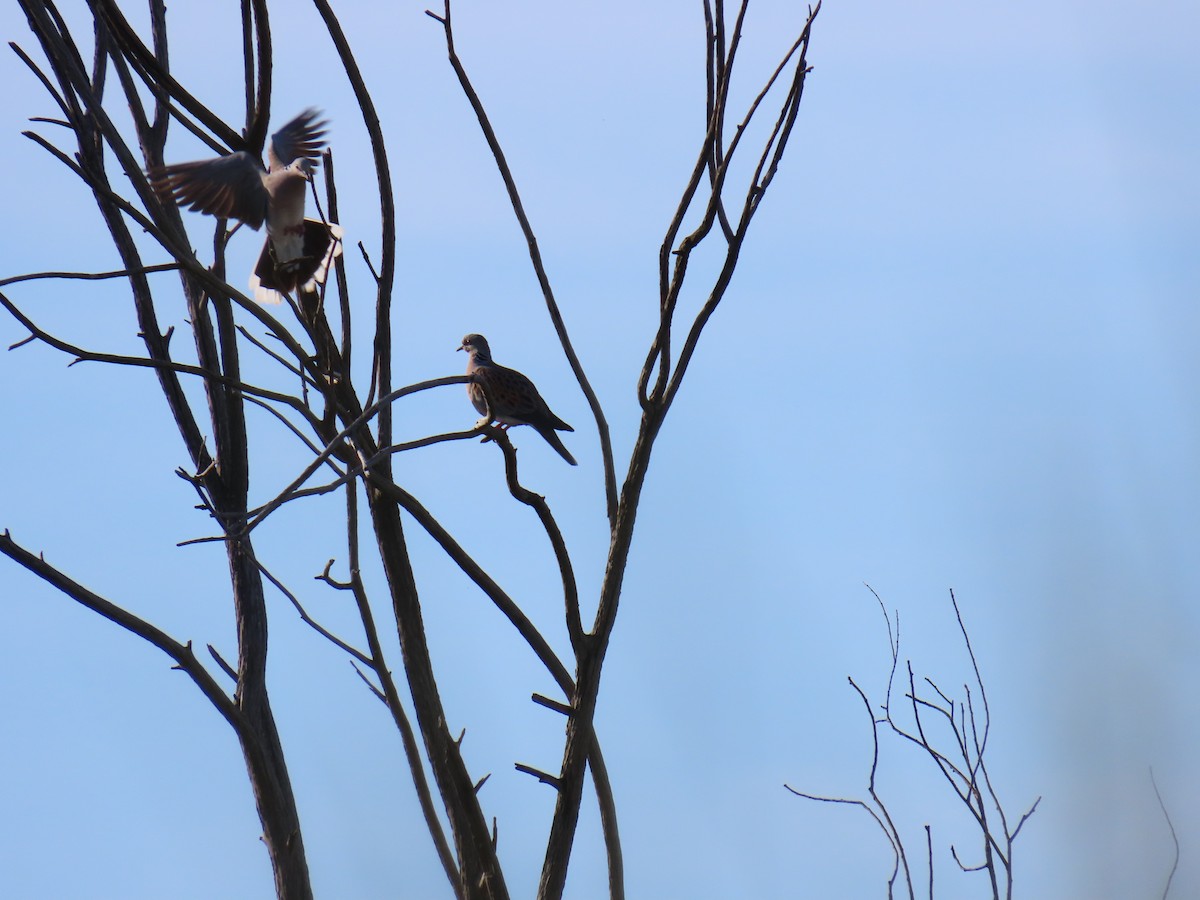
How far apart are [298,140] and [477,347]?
1269mm

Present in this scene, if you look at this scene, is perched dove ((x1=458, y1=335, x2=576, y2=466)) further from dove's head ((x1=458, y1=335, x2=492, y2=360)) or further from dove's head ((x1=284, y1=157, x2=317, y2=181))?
dove's head ((x1=284, y1=157, x2=317, y2=181))

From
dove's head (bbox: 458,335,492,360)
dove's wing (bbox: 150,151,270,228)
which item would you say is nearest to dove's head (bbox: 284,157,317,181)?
dove's wing (bbox: 150,151,270,228)

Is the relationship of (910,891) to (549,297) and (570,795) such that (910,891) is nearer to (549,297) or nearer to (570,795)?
(570,795)

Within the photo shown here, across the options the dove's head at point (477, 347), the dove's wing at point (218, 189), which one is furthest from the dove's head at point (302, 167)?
the dove's head at point (477, 347)

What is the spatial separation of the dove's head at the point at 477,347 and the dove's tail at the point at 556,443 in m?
0.80

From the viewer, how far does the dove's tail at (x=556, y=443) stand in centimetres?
544

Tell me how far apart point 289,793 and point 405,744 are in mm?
1430

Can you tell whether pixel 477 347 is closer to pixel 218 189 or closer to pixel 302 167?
pixel 302 167

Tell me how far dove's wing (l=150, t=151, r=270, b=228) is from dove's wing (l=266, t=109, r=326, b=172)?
3.62 ft

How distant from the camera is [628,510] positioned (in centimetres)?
316

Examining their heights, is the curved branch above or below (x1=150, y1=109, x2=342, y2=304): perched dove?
below

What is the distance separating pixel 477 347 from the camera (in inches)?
248

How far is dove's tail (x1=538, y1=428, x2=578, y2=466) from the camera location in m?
5.44

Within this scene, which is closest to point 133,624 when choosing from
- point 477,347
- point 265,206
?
point 265,206
